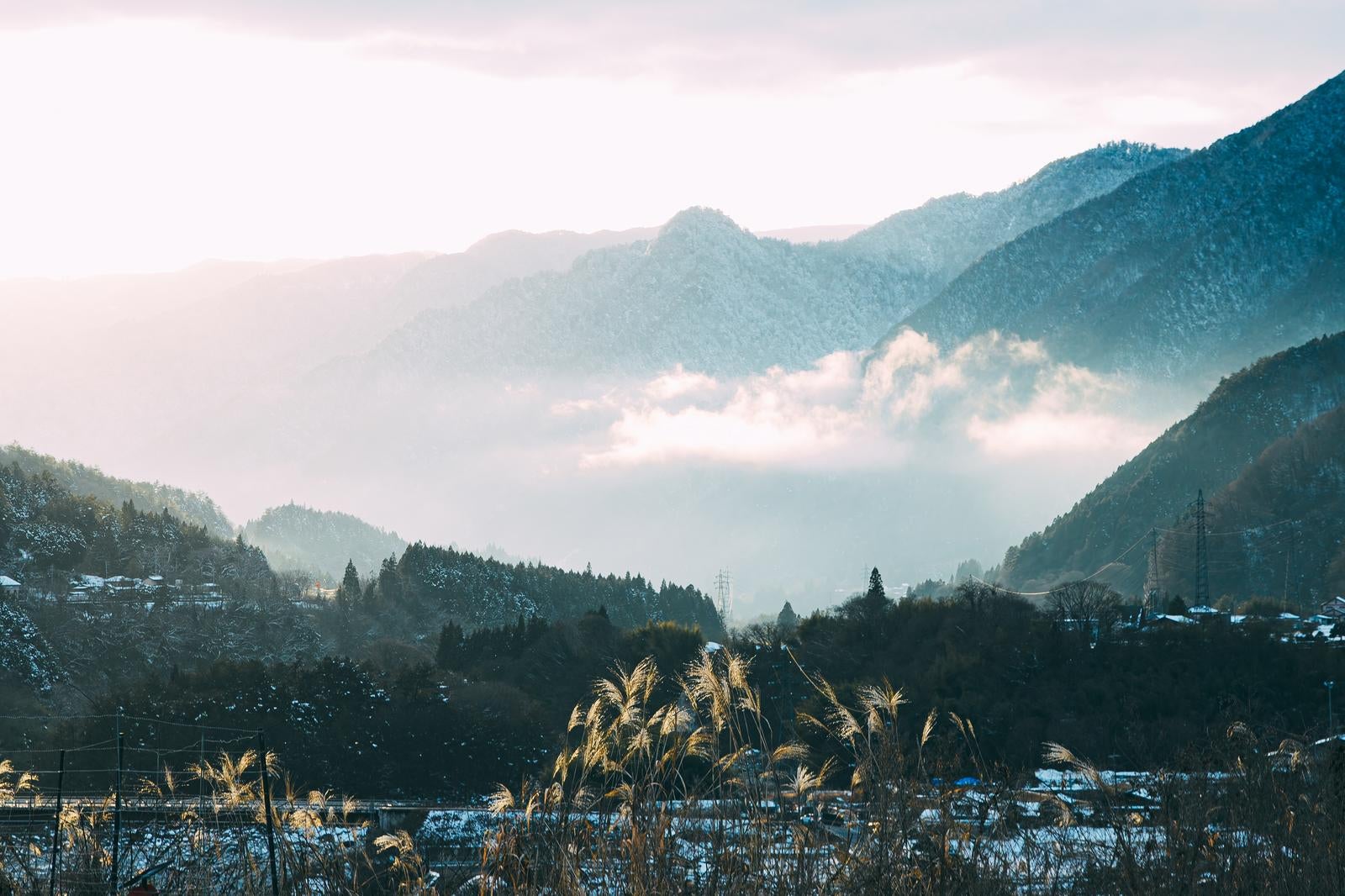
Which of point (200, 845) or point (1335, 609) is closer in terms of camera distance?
point (200, 845)

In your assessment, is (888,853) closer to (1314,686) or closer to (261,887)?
(261,887)

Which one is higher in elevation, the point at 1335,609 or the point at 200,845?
the point at 1335,609

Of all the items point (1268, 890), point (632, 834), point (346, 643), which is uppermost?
point (346, 643)

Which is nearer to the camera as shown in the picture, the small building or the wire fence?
the wire fence

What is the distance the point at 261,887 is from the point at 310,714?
8708 centimetres

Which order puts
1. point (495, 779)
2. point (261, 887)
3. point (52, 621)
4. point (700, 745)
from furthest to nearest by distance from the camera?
point (52, 621) < point (495, 779) < point (261, 887) < point (700, 745)

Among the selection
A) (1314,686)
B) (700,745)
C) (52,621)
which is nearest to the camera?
(700,745)

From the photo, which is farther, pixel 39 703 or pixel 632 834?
pixel 39 703

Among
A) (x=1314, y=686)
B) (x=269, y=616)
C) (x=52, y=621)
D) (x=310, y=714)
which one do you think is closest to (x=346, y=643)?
(x=269, y=616)

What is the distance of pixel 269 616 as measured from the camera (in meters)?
192

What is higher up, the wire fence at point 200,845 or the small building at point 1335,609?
the small building at point 1335,609

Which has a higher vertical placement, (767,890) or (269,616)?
(269,616)

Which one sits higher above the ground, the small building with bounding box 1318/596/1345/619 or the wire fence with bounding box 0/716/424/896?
the small building with bounding box 1318/596/1345/619

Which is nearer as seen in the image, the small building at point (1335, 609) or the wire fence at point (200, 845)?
the wire fence at point (200, 845)
